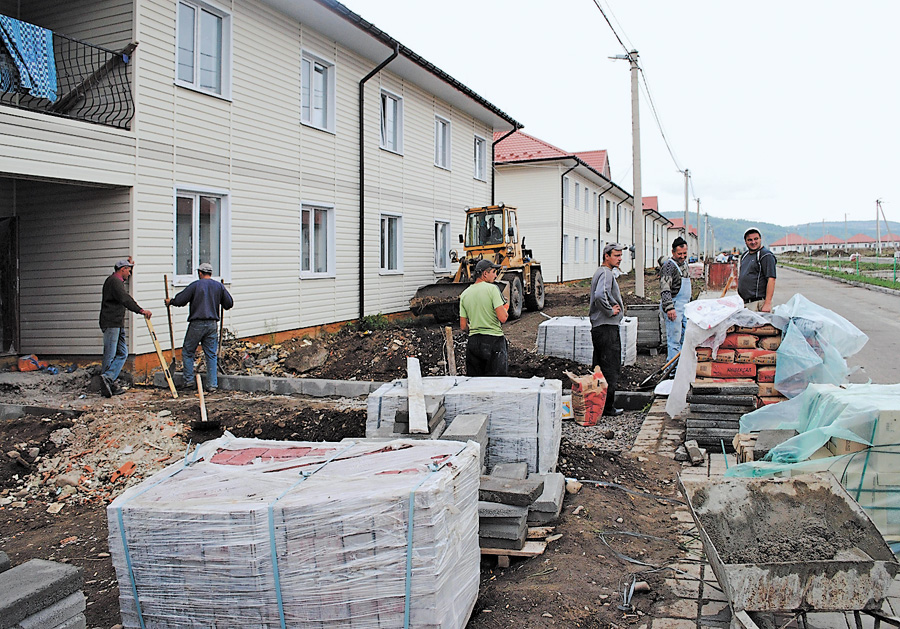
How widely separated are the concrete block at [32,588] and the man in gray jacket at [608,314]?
5495 mm

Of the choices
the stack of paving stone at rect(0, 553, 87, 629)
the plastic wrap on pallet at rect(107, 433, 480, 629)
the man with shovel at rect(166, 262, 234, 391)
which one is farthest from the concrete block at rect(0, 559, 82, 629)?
the man with shovel at rect(166, 262, 234, 391)

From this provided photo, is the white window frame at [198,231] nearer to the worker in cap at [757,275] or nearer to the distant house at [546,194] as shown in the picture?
the worker in cap at [757,275]

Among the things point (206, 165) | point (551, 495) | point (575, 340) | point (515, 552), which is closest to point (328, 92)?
point (206, 165)

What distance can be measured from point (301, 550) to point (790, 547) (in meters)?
2.37

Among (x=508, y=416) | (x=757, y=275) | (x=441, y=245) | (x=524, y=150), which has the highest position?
(x=524, y=150)

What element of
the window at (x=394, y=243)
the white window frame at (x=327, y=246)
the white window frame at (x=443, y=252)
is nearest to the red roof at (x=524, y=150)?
the white window frame at (x=443, y=252)

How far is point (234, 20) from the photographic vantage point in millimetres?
11102

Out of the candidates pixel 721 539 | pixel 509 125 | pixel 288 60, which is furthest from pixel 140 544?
pixel 509 125

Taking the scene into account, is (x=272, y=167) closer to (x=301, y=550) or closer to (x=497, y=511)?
(x=497, y=511)

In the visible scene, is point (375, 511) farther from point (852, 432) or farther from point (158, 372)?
point (158, 372)

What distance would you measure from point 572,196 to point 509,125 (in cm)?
988

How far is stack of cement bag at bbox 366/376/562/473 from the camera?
5.06 m

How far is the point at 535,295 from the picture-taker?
732 inches

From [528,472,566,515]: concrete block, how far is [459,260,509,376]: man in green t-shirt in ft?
6.65
